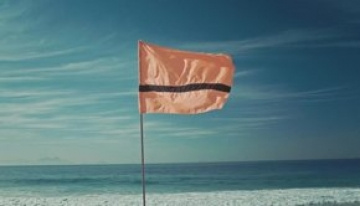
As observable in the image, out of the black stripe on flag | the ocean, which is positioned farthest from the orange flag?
the ocean

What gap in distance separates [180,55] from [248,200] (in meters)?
15.6

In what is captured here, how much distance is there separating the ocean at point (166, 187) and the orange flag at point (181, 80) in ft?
41.6

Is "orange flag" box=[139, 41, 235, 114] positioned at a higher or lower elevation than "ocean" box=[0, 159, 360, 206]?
higher

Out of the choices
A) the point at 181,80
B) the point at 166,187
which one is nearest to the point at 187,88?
the point at 181,80

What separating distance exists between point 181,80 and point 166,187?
31.8 m

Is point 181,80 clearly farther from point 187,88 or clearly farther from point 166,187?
point 166,187

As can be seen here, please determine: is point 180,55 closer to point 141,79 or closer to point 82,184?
point 141,79

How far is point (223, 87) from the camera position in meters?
8.27

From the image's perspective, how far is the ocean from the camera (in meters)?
23.0

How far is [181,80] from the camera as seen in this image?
8.12 metres

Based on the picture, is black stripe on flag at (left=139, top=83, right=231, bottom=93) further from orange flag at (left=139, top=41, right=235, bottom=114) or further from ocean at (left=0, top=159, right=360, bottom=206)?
ocean at (left=0, top=159, right=360, bottom=206)

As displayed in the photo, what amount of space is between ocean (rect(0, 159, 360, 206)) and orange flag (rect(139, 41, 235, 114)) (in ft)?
41.6

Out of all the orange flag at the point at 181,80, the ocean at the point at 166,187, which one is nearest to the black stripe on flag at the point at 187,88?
the orange flag at the point at 181,80

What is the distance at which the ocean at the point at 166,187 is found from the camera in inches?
904
